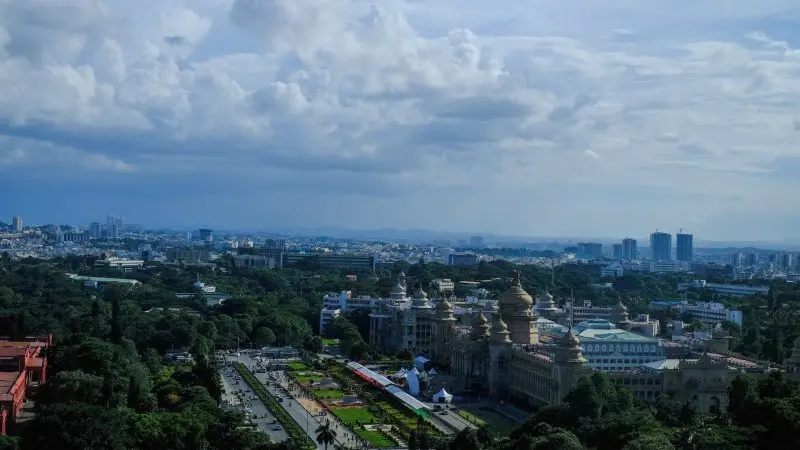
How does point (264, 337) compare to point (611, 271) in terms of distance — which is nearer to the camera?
point (264, 337)

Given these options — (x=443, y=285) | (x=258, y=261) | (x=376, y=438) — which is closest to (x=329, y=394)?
(x=376, y=438)

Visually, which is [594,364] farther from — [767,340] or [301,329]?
[301,329]

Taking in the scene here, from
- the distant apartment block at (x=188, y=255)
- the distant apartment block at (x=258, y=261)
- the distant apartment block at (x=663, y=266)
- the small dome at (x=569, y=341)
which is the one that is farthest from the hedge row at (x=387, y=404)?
the distant apartment block at (x=663, y=266)

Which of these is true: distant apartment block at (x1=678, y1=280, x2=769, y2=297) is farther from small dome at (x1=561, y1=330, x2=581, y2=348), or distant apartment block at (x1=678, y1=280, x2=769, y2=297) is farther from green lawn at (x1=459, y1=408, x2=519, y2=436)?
small dome at (x1=561, y1=330, x2=581, y2=348)

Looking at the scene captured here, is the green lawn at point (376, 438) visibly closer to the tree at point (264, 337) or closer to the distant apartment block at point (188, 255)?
the tree at point (264, 337)

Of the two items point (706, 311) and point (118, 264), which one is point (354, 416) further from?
point (118, 264)

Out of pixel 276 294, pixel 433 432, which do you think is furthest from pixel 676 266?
pixel 433 432
